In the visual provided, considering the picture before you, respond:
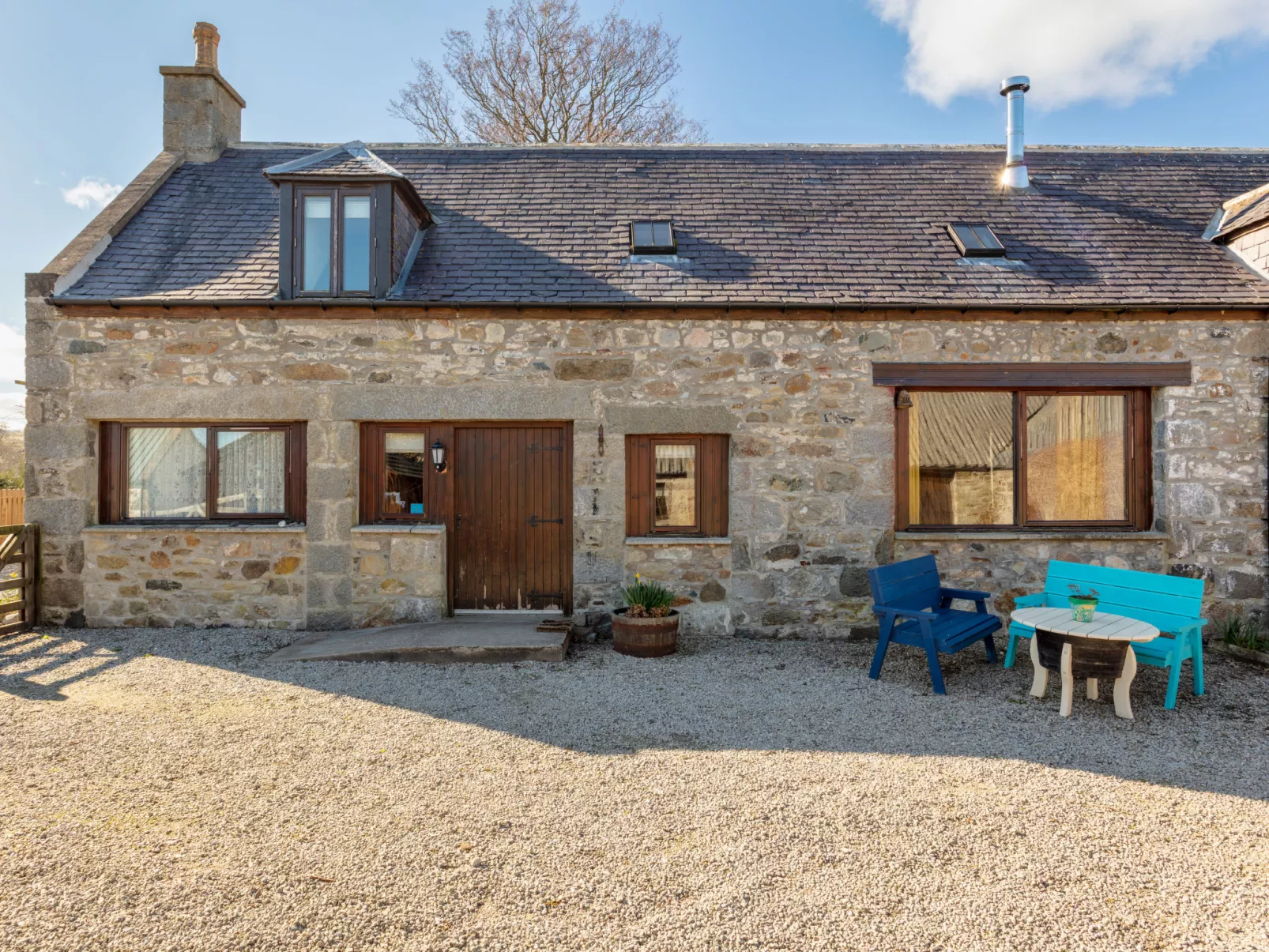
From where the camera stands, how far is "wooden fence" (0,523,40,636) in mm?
6734

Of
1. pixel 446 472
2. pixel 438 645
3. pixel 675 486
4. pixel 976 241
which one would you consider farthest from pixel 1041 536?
pixel 446 472

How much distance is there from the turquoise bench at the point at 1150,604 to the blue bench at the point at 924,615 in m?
0.34

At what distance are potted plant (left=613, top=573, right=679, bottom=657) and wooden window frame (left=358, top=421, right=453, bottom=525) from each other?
2.24 m

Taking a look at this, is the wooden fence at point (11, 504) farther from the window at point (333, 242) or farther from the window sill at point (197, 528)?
the window at point (333, 242)

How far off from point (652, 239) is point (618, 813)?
245 inches

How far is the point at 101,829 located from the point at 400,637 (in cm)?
313

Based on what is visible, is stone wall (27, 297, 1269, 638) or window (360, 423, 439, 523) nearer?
stone wall (27, 297, 1269, 638)

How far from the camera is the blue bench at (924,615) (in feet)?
17.8

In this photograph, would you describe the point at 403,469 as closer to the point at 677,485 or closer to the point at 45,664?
the point at 677,485

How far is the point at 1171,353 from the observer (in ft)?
23.3

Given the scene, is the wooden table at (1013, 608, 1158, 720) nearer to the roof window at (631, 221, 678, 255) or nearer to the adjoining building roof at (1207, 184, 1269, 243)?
the roof window at (631, 221, 678, 255)

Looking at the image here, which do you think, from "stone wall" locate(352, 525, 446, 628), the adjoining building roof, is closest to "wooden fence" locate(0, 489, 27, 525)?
"stone wall" locate(352, 525, 446, 628)

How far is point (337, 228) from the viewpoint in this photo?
727 centimetres

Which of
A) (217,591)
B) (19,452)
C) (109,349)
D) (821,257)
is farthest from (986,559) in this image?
(19,452)
